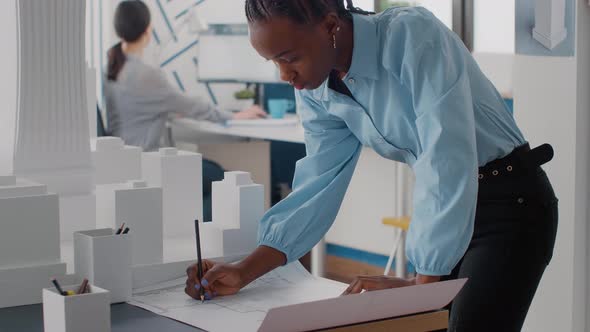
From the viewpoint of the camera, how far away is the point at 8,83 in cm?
180

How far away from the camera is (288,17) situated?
1460mm

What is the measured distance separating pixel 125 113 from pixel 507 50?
6.08ft

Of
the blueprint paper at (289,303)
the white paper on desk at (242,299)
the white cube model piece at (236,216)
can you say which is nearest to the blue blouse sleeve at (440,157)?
the blueprint paper at (289,303)

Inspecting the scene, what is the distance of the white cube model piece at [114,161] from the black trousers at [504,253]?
73 centimetres

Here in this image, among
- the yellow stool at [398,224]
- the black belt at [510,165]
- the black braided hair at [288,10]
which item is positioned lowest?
the yellow stool at [398,224]

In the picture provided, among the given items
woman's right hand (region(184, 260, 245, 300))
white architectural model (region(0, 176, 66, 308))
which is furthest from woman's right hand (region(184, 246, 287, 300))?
white architectural model (region(0, 176, 66, 308))

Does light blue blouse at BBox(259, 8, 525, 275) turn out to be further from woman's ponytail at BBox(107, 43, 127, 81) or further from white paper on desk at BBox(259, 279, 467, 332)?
woman's ponytail at BBox(107, 43, 127, 81)

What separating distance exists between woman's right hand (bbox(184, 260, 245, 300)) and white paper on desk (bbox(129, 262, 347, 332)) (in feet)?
0.04

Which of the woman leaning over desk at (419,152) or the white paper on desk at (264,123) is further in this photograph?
the white paper on desk at (264,123)

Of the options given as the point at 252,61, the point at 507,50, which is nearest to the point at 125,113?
the point at 252,61

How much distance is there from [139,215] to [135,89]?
307 cm

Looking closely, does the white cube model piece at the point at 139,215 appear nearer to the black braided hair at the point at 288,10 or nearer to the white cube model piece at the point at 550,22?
the black braided hair at the point at 288,10

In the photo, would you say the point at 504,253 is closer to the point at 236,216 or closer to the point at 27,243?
the point at 236,216

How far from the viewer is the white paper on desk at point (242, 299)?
1.44 metres
